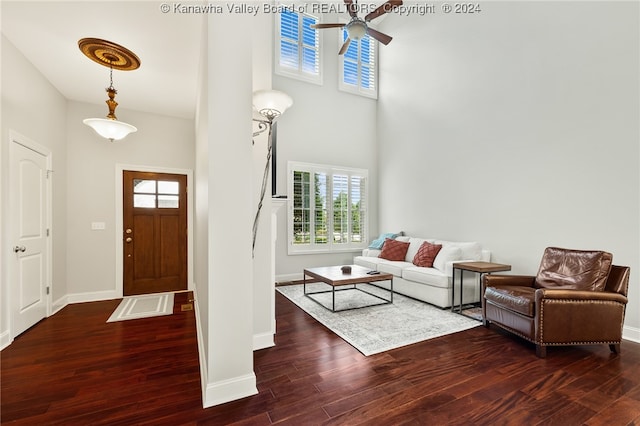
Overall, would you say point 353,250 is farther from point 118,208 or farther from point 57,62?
point 57,62

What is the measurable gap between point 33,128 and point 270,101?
115 inches

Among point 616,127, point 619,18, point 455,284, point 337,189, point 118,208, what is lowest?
point 455,284

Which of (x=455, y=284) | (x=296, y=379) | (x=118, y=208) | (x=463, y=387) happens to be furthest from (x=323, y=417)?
(x=118, y=208)

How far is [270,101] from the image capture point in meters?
2.55

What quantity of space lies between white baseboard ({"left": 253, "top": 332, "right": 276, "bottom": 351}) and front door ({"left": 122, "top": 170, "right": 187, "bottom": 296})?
9.16 ft

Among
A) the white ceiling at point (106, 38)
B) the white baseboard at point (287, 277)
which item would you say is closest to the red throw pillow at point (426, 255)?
the white baseboard at point (287, 277)

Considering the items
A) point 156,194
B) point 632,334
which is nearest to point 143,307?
point 156,194

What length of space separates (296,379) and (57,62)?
164 inches

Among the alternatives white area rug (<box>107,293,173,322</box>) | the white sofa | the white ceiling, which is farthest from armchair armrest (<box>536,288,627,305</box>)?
white area rug (<box>107,293,173,322</box>)

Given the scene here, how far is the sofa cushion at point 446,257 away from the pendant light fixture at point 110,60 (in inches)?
178

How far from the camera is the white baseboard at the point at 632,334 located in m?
2.98

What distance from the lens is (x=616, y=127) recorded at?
10.3ft

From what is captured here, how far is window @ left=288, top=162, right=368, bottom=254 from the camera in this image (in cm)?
592

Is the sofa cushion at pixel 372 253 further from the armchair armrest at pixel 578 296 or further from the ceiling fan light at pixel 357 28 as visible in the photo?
the ceiling fan light at pixel 357 28
